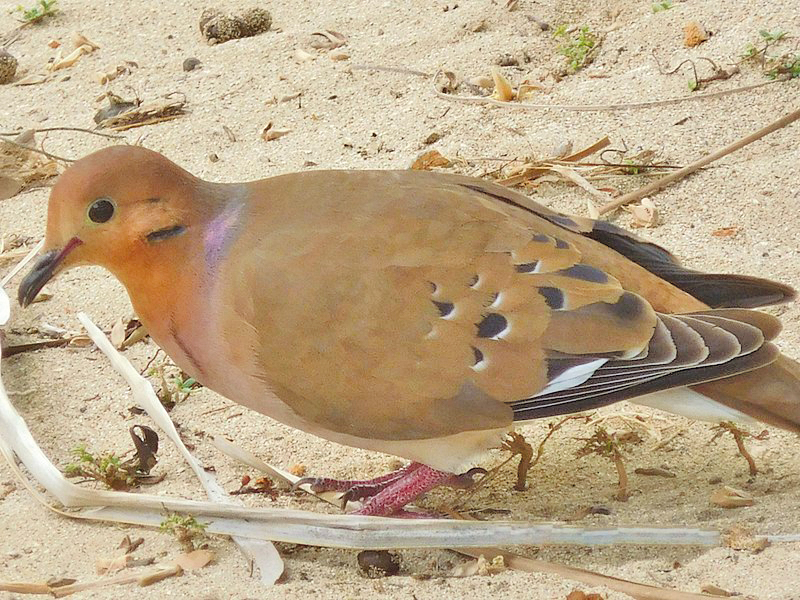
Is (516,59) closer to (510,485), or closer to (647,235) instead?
(647,235)

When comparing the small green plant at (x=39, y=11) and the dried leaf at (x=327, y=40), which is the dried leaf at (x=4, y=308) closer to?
the dried leaf at (x=327, y=40)

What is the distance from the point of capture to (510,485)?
312 centimetres

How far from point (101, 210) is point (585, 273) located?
1146 mm

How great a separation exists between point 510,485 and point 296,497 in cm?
58

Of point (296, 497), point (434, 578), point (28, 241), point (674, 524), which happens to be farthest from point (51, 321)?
point (674, 524)

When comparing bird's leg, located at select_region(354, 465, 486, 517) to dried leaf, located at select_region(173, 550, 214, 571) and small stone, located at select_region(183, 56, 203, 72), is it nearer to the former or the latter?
dried leaf, located at select_region(173, 550, 214, 571)

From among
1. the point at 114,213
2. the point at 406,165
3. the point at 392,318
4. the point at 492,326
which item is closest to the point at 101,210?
the point at 114,213

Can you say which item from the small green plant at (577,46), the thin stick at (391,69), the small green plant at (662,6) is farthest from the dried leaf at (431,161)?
the small green plant at (662,6)

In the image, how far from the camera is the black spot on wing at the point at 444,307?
8.72 feet

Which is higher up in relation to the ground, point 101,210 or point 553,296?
point 101,210

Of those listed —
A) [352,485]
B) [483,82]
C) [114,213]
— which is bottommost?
[352,485]

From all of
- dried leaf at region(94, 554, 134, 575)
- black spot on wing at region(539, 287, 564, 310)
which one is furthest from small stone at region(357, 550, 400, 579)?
black spot on wing at region(539, 287, 564, 310)

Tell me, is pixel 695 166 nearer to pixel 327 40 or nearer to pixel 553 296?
pixel 553 296

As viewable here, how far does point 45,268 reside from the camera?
8.93 ft
